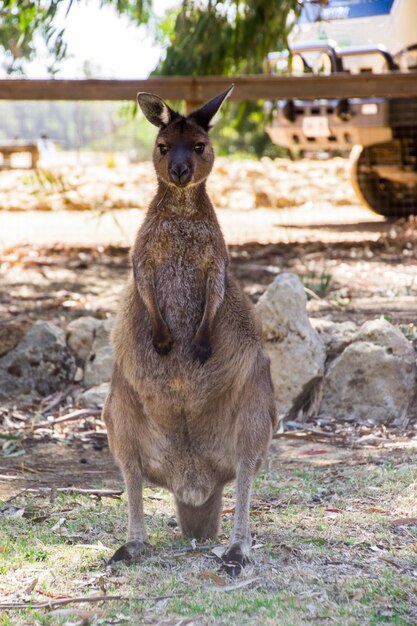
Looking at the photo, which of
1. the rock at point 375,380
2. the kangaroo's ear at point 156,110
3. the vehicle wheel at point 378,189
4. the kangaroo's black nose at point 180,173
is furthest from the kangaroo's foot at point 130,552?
the vehicle wheel at point 378,189

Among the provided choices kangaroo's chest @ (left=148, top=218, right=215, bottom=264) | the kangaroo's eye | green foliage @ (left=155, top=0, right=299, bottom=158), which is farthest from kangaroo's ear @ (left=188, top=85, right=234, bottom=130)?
green foliage @ (left=155, top=0, right=299, bottom=158)

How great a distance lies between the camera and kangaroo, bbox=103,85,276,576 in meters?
3.60

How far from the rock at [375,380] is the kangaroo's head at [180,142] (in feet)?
6.85

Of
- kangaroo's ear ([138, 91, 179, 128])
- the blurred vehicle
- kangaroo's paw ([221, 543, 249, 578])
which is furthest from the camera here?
the blurred vehicle

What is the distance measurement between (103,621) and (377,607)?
2.77ft

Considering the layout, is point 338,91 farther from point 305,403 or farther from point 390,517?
point 390,517

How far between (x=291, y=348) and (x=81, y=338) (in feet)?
5.10

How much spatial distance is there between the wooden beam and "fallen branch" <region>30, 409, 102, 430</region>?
3170mm

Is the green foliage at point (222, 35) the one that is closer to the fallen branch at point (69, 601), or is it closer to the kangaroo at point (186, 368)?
the kangaroo at point (186, 368)

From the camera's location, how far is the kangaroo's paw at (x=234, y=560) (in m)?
3.28

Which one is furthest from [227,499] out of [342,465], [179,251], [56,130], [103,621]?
[56,130]

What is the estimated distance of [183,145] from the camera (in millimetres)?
3803

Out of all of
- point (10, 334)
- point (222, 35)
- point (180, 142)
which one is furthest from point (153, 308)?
point (222, 35)

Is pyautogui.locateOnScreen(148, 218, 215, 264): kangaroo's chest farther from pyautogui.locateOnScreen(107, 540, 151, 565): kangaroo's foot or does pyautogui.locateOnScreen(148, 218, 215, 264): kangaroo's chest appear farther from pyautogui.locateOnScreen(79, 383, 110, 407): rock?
pyautogui.locateOnScreen(79, 383, 110, 407): rock
